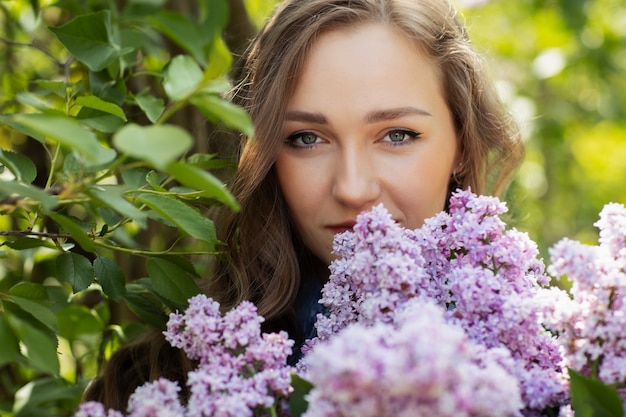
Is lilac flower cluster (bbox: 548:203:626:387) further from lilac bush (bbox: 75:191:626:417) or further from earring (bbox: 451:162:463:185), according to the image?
earring (bbox: 451:162:463:185)

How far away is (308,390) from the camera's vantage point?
34.2 inches

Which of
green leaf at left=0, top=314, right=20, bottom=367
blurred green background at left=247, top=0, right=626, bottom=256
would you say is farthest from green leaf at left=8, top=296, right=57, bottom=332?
blurred green background at left=247, top=0, right=626, bottom=256

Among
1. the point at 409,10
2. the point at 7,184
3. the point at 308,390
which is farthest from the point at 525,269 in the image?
the point at 409,10

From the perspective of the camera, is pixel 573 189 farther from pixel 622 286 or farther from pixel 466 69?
pixel 622 286

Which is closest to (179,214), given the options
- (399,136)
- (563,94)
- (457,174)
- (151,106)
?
(151,106)

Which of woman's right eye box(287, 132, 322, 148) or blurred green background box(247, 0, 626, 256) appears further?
blurred green background box(247, 0, 626, 256)

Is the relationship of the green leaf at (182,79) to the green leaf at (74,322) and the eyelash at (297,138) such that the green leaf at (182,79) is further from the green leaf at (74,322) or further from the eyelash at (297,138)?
the eyelash at (297,138)

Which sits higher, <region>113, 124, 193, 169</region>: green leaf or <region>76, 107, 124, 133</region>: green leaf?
<region>76, 107, 124, 133</region>: green leaf

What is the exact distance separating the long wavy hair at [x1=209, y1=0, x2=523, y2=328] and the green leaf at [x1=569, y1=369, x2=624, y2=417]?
773 mm

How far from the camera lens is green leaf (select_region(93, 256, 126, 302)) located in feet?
3.94

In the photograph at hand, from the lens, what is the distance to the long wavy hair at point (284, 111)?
4.97 feet

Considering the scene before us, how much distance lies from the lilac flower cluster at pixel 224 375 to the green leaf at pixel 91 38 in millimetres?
485

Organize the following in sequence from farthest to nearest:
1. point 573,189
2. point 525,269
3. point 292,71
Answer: point 573,189 < point 292,71 < point 525,269

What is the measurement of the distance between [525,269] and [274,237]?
719 mm
